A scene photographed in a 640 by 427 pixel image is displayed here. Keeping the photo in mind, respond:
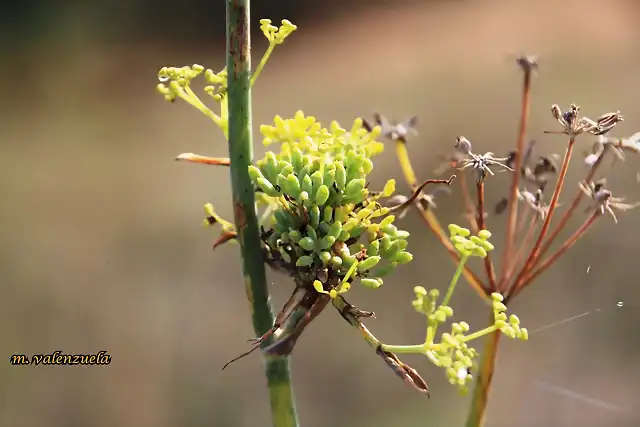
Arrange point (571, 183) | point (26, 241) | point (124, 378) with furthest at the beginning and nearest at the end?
point (26, 241)
point (124, 378)
point (571, 183)

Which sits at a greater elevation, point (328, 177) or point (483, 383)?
point (328, 177)

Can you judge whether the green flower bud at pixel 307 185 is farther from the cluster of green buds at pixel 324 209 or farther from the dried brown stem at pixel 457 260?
the dried brown stem at pixel 457 260

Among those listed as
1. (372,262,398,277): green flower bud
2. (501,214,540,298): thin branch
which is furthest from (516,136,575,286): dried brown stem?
(372,262,398,277): green flower bud

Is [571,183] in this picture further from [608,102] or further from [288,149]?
[288,149]

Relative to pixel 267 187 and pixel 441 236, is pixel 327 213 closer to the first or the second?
pixel 267 187

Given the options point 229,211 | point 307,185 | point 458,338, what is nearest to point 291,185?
point 307,185

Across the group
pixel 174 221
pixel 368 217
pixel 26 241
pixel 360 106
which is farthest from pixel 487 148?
Answer: pixel 26 241

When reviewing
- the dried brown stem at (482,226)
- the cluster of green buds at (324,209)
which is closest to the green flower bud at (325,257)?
the cluster of green buds at (324,209)
